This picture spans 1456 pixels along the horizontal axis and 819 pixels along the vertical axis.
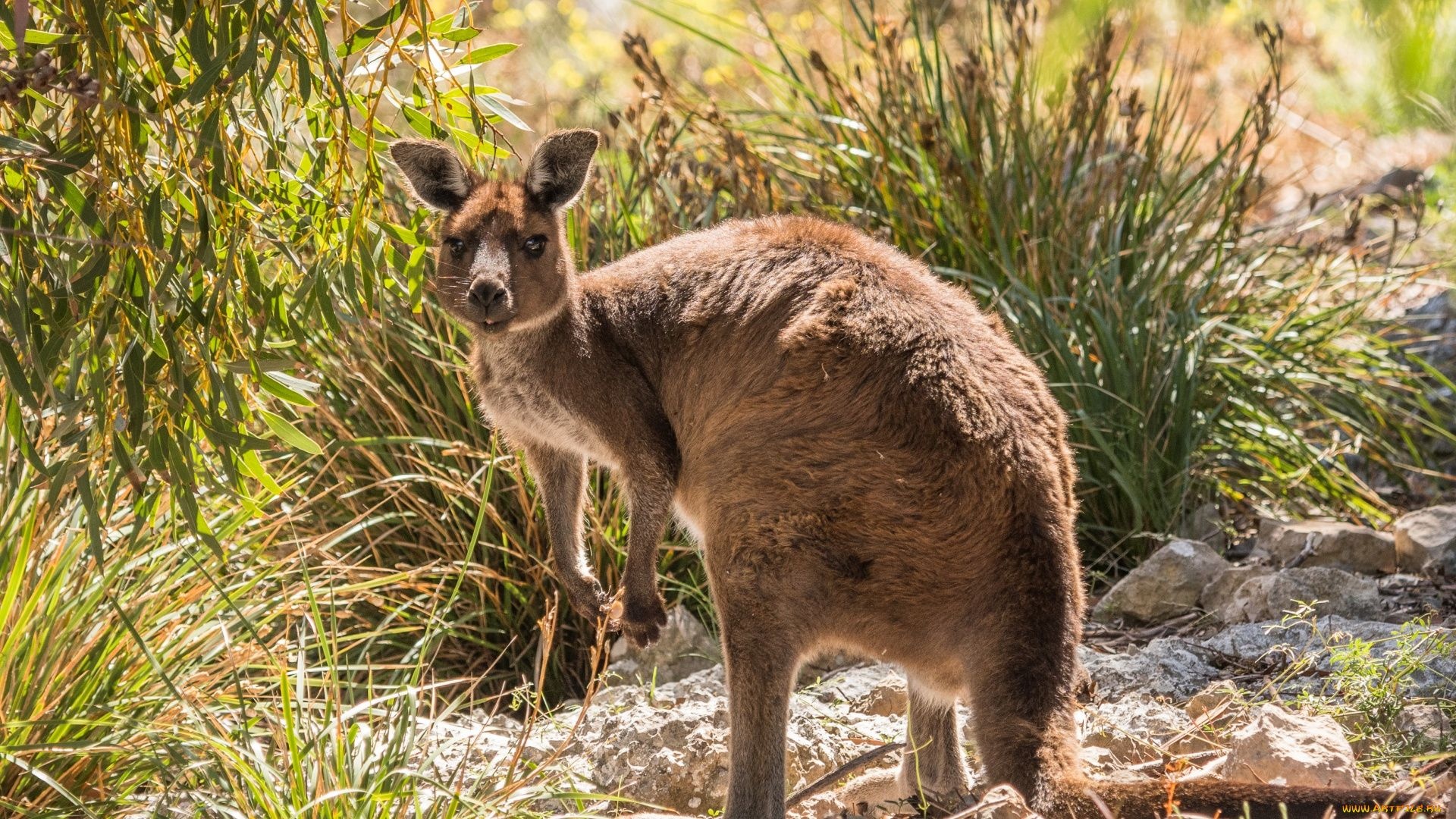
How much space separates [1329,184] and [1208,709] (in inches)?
330

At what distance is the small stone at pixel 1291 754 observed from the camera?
11.2 feet

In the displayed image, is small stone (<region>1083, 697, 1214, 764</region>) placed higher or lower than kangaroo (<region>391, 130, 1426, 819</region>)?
lower

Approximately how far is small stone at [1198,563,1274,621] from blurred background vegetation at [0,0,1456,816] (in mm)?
484

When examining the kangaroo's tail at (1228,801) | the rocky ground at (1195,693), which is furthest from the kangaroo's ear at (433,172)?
the kangaroo's tail at (1228,801)

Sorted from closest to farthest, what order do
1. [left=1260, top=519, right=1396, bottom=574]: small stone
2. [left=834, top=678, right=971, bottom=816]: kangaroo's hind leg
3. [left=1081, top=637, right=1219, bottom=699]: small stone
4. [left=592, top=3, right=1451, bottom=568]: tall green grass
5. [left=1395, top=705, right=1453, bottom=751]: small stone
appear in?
[left=1395, top=705, right=1453, bottom=751]: small stone
[left=834, top=678, right=971, bottom=816]: kangaroo's hind leg
[left=1081, top=637, right=1219, bottom=699]: small stone
[left=1260, top=519, right=1396, bottom=574]: small stone
[left=592, top=3, right=1451, bottom=568]: tall green grass

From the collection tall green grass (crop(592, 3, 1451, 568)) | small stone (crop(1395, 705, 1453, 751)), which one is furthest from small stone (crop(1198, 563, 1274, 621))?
small stone (crop(1395, 705, 1453, 751))

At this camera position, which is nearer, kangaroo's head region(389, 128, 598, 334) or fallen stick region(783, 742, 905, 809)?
fallen stick region(783, 742, 905, 809)

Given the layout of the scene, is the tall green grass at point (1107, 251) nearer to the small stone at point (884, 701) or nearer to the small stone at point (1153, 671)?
the small stone at point (1153, 671)

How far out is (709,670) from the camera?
502 cm

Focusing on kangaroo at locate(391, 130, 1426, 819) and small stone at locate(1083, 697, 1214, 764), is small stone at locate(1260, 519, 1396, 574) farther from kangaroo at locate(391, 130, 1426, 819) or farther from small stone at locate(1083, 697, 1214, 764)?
kangaroo at locate(391, 130, 1426, 819)

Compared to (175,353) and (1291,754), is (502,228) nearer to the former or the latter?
(175,353)

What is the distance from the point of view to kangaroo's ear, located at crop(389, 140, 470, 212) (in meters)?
4.22

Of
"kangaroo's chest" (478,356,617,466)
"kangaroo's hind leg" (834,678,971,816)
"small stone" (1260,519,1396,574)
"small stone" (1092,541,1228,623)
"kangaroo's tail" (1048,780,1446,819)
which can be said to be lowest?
"kangaroo's hind leg" (834,678,971,816)

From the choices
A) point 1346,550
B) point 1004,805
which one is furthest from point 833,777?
point 1346,550
